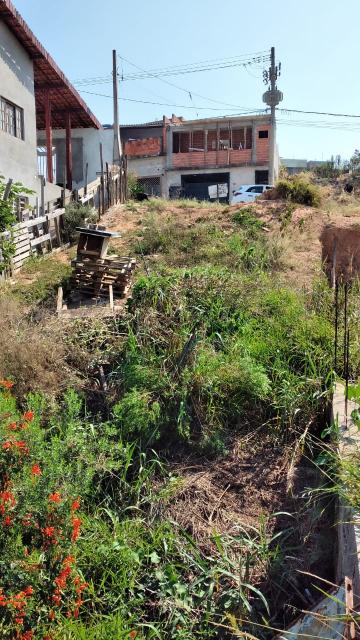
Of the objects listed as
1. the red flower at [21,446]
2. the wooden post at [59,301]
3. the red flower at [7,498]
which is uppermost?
the wooden post at [59,301]

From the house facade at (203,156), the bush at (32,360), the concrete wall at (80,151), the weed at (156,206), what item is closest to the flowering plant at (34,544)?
the bush at (32,360)

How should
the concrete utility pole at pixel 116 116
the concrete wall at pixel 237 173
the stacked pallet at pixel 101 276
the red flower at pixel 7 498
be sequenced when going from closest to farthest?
the red flower at pixel 7 498 → the stacked pallet at pixel 101 276 → the concrete utility pole at pixel 116 116 → the concrete wall at pixel 237 173

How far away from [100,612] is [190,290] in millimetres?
4179

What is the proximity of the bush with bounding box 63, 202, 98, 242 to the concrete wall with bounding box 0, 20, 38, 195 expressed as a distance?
1606 mm

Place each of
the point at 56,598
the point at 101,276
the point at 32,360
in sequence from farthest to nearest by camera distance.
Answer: the point at 101,276
the point at 32,360
the point at 56,598

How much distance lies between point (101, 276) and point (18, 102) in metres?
7.91

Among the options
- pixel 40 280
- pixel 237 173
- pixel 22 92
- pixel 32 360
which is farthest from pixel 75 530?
pixel 237 173

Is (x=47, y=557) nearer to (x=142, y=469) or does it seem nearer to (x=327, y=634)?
(x=142, y=469)

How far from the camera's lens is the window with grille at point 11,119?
14077mm

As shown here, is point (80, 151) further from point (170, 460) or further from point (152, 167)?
point (170, 460)

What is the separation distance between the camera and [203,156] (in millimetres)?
33031

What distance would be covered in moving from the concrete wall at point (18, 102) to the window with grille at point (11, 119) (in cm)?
12

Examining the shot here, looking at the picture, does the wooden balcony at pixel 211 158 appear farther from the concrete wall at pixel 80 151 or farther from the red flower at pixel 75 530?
the red flower at pixel 75 530

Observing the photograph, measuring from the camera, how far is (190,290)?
7109 millimetres
